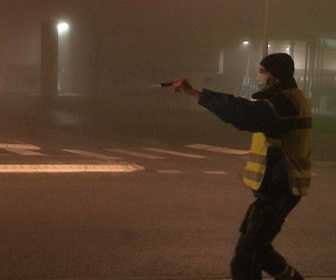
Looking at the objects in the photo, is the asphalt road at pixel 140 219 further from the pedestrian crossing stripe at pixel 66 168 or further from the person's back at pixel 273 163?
the person's back at pixel 273 163

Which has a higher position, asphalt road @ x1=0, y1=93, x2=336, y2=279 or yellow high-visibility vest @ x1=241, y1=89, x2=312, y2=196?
yellow high-visibility vest @ x1=241, y1=89, x2=312, y2=196

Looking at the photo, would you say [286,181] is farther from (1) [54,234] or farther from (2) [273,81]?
(1) [54,234]

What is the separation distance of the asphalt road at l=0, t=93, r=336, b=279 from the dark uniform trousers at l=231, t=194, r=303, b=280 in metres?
2.22

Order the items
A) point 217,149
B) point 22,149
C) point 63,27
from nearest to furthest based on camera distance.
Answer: point 22,149 → point 217,149 → point 63,27

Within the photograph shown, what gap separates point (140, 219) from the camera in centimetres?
973

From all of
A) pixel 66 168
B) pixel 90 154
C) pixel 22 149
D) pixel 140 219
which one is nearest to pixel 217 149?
pixel 90 154

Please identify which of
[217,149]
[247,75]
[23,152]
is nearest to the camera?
[23,152]

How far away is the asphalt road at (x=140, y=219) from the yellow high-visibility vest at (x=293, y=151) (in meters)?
2.40

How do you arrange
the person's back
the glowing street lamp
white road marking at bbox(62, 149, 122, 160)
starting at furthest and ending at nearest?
the glowing street lamp, white road marking at bbox(62, 149, 122, 160), the person's back

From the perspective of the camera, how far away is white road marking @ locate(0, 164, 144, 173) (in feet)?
48.1

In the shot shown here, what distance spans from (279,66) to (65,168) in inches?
415

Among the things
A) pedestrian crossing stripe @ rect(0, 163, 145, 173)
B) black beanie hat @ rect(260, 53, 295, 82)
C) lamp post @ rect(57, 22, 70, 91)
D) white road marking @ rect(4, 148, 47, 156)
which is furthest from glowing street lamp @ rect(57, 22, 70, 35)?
black beanie hat @ rect(260, 53, 295, 82)

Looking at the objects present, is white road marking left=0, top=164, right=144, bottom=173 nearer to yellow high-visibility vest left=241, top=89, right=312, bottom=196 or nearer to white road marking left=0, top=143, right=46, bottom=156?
white road marking left=0, top=143, right=46, bottom=156

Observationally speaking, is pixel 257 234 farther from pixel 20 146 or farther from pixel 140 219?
pixel 20 146
